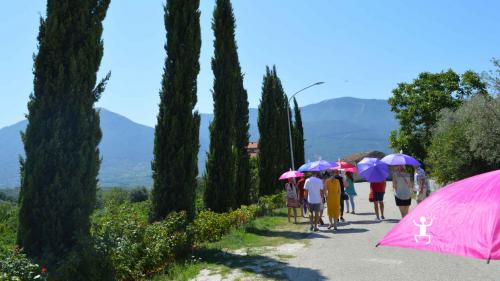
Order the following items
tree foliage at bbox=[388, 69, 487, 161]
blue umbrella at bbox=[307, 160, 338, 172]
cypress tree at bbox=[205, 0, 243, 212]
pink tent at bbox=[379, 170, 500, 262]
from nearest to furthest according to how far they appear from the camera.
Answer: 1. pink tent at bbox=[379, 170, 500, 262]
2. blue umbrella at bbox=[307, 160, 338, 172]
3. cypress tree at bbox=[205, 0, 243, 212]
4. tree foliage at bbox=[388, 69, 487, 161]

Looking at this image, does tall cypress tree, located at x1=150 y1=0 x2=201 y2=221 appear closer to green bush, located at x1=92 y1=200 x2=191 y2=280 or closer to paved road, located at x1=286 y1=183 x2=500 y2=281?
green bush, located at x1=92 y1=200 x2=191 y2=280

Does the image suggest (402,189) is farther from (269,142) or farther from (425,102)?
(425,102)

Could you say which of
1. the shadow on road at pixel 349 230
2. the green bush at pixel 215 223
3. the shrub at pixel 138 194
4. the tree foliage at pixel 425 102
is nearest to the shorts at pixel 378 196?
the shadow on road at pixel 349 230

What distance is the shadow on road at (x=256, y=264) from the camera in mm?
7777

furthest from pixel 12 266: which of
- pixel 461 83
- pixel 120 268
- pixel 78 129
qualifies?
pixel 461 83

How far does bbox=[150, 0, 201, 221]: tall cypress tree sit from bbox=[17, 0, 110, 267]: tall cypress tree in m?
3.64

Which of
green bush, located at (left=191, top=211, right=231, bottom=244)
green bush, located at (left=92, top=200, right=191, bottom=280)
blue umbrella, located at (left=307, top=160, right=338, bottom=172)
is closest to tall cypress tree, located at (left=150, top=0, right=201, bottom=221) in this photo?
green bush, located at (left=191, top=211, right=231, bottom=244)

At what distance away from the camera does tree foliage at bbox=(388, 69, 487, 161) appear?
150ft

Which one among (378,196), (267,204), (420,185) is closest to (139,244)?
(420,185)

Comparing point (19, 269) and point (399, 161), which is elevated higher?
point (399, 161)

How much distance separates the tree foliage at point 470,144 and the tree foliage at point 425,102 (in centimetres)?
1604

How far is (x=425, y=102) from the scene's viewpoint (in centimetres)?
4619

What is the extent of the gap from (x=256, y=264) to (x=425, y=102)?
137ft

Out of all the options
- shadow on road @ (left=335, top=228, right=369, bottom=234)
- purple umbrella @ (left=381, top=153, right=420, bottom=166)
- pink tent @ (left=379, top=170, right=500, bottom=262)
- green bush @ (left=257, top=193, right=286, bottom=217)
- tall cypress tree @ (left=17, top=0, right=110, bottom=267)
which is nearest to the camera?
pink tent @ (left=379, top=170, right=500, bottom=262)
